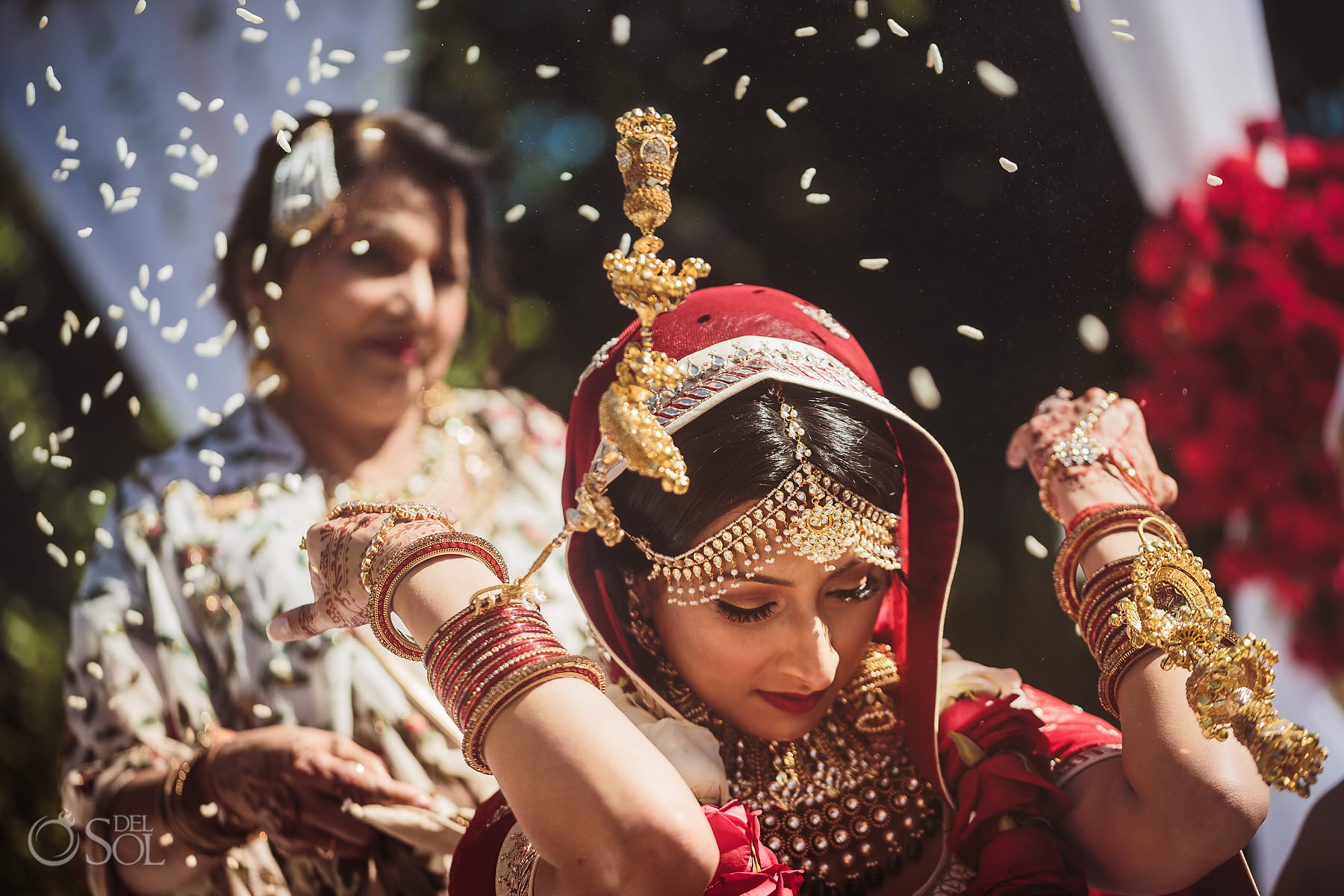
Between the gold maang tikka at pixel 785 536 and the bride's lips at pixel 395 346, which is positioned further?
the bride's lips at pixel 395 346

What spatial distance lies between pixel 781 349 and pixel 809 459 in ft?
0.53

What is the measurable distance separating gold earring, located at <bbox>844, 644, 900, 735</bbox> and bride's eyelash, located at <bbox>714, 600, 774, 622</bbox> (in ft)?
0.66

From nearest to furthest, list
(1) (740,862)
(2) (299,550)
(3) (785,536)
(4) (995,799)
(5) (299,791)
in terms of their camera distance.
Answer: (1) (740,862) → (3) (785,536) → (4) (995,799) → (5) (299,791) → (2) (299,550)

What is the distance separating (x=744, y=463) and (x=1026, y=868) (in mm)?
649

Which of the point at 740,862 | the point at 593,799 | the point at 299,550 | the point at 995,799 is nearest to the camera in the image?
the point at 593,799

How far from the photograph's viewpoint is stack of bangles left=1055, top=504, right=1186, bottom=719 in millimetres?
1501

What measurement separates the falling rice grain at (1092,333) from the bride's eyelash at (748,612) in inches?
25.8

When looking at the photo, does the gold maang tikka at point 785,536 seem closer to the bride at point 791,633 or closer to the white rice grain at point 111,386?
the bride at point 791,633

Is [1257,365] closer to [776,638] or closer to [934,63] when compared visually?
[934,63]

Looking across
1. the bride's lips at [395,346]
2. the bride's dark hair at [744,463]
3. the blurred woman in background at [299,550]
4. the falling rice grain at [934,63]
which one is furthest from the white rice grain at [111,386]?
the falling rice grain at [934,63]

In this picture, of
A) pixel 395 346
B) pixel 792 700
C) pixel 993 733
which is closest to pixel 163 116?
pixel 395 346

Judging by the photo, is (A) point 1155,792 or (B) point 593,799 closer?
(B) point 593,799

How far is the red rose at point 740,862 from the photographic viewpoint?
4.23 ft

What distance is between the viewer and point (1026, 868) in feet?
4.84
